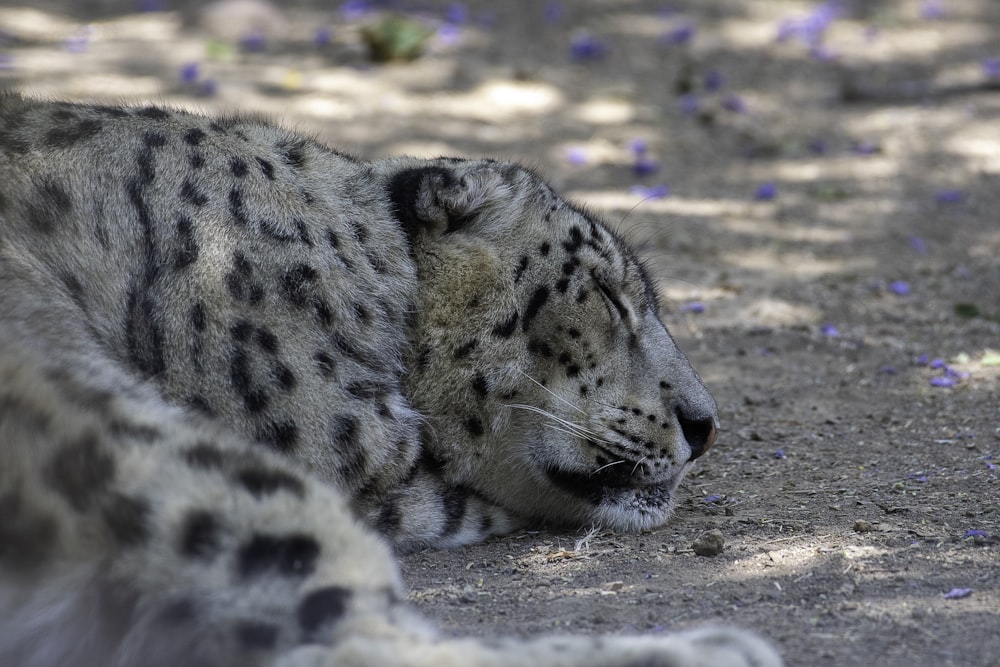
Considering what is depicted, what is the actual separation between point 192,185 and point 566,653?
2206 mm

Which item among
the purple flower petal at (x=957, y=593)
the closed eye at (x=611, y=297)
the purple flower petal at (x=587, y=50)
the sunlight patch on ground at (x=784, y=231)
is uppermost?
the closed eye at (x=611, y=297)

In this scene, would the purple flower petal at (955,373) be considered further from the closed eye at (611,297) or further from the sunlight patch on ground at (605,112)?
the sunlight patch on ground at (605,112)

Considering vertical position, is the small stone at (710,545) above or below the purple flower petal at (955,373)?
above

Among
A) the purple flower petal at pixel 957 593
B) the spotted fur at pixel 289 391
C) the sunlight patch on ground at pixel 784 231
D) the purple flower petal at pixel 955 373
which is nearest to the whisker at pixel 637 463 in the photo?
the spotted fur at pixel 289 391

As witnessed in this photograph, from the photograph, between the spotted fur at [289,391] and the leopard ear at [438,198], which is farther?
the leopard ear at [438,198]

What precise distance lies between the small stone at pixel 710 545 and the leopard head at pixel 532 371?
1.33 ft

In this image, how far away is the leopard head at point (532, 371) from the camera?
4555 mm

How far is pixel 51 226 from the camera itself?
156 inches

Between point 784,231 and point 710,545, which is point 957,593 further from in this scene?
point 784,231

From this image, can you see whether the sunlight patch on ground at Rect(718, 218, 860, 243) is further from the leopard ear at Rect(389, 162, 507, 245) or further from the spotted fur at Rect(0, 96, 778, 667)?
the leopard ear at Rect(389, 162, 507, 245)

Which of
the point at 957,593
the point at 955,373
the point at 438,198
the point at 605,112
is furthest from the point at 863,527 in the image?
the point at 605,112

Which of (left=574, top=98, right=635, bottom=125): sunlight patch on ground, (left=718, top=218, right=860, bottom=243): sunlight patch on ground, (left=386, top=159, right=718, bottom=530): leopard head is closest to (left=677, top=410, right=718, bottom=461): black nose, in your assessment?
(left=386, top=159, right=718, bottom=530): leopard head

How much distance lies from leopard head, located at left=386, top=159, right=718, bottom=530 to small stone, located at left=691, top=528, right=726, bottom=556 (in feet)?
1.33

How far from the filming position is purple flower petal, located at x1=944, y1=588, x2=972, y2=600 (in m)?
3.70
